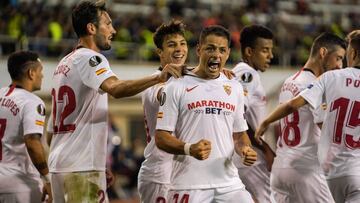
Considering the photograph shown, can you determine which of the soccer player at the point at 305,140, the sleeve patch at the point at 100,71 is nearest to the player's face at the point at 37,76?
the sleeve patch at the point at 100,71

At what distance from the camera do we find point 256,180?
365 inches

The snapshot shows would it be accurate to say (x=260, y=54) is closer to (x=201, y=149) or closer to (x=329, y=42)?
(x=329, y=42)

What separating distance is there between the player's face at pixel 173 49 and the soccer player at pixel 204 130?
1.53 m

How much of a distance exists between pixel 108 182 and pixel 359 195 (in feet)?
8.10

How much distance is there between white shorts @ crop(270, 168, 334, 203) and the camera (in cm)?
874

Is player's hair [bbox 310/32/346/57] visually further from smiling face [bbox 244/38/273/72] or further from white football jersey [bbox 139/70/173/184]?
white football jersey [bbox 139/70/173/184]

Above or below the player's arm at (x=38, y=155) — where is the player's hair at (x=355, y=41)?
above

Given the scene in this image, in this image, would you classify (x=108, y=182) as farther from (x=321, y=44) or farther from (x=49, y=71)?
(x=49, y=71)

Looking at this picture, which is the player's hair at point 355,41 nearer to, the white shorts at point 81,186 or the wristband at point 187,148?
the wristband at point 187,148

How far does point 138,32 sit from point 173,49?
14.1 metres

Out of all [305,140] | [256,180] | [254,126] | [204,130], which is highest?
[204,130]

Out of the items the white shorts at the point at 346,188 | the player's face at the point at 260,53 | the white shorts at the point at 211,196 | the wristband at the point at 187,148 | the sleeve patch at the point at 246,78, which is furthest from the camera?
the player's face at the point at 260,53

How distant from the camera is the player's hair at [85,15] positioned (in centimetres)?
770

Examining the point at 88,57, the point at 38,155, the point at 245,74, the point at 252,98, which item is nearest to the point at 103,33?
the point at 88,57
